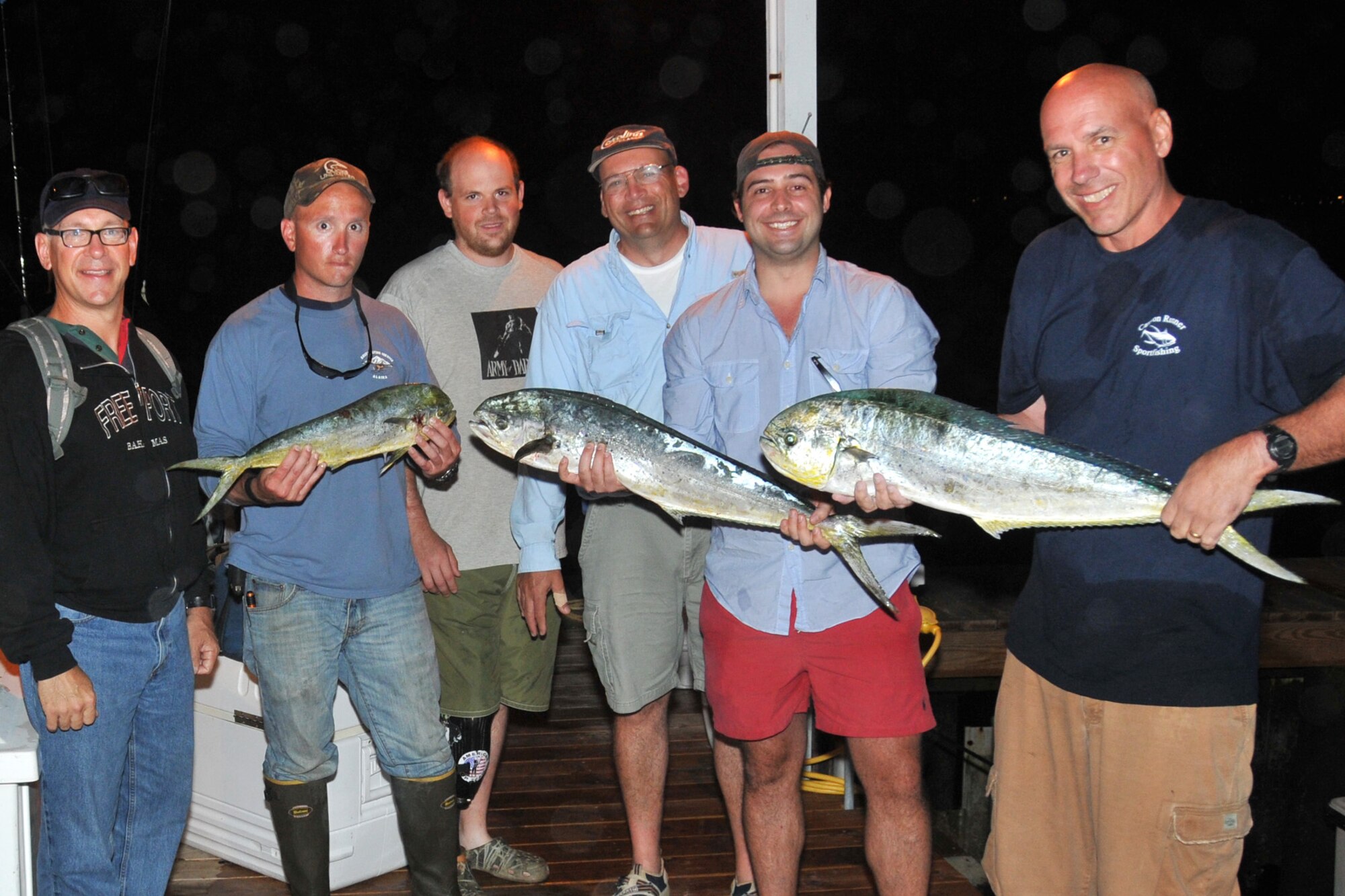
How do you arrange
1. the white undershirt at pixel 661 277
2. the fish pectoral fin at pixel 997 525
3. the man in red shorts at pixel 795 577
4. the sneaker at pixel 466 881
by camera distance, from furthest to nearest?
the sneaker at pixel 466 881, the white undershirt at pixel 661 277, the man in red shorts at pixel 795 577, the fish pectoral fin at pixel 997 525

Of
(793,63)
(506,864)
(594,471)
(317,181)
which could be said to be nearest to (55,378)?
(317,181)

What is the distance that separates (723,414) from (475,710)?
1402 millimetres

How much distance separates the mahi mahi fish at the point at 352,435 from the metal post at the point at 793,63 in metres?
1.86

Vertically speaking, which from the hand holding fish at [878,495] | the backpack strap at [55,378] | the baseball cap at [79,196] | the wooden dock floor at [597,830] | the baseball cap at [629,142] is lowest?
the wooden dock floor at [597,830]

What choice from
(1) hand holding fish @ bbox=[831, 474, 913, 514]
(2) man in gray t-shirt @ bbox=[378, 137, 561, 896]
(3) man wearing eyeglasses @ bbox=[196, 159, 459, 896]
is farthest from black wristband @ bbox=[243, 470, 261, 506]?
(1) hand holding fish @ bbox=[831, 474, 913, 514]

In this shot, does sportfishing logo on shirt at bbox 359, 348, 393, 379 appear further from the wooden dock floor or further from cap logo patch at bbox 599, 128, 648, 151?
the wooden dock floor

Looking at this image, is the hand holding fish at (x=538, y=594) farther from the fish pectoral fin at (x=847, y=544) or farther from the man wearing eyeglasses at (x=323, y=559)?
the fish pectoral fin at (x=847, y=544)

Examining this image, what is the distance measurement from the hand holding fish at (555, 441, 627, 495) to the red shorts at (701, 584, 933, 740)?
0.48 m

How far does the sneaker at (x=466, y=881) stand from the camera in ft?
11.3

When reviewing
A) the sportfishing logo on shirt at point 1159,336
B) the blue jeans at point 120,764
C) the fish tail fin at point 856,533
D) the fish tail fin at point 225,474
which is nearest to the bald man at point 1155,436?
the sportfishing logo on shirt at point 1159,336

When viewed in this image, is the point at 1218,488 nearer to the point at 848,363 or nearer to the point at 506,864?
the point at 848,363

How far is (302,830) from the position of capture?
2.93 meters

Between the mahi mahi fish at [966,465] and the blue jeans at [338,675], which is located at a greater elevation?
the mahi mahi fish at [966,465]

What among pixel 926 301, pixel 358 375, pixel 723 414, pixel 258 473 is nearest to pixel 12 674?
pixel 258 473
